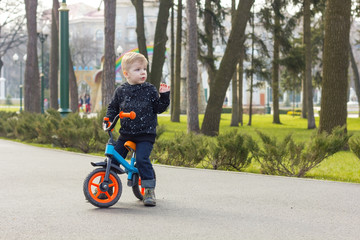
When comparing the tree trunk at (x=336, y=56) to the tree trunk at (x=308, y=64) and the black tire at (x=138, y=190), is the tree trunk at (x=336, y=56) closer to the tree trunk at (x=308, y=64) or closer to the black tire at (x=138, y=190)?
the black tire at (x=138, y=190)

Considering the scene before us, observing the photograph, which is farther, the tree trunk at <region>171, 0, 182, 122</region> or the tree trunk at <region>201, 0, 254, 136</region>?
the tree trunk at <region>171, 0, 182, 122</region>

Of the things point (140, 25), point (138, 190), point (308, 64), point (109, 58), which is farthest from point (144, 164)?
point (308, 64)

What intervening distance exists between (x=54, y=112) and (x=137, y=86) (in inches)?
421

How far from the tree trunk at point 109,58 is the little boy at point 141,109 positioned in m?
13.1

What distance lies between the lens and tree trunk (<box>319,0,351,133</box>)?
611 inches

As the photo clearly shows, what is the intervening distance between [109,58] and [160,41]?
493cm

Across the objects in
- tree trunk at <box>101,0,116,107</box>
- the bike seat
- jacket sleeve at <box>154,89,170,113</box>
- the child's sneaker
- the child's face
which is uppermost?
tree trunk at <box>101,0,116,107</box>

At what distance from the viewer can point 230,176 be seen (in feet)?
32.0

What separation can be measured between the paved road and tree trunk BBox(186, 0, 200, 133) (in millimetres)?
10891

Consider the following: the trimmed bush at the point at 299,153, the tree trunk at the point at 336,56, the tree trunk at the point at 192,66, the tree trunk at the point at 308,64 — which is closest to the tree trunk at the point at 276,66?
the tree trunk at the point at 308,64

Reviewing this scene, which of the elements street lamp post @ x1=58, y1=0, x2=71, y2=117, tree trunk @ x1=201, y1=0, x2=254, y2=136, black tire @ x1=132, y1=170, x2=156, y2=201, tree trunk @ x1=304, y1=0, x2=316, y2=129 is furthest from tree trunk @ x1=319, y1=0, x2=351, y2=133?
tree trunk @ x1=304, y1=0, x2=316, y2=129

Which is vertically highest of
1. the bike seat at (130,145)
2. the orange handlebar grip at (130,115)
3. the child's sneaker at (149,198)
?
the orange handlebar grip at (130,115)

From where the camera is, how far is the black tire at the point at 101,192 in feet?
22.2

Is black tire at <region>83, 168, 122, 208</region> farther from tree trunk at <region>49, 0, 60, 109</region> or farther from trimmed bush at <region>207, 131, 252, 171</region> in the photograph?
tree trunk at <region>49, 0, 60, 109</region>
